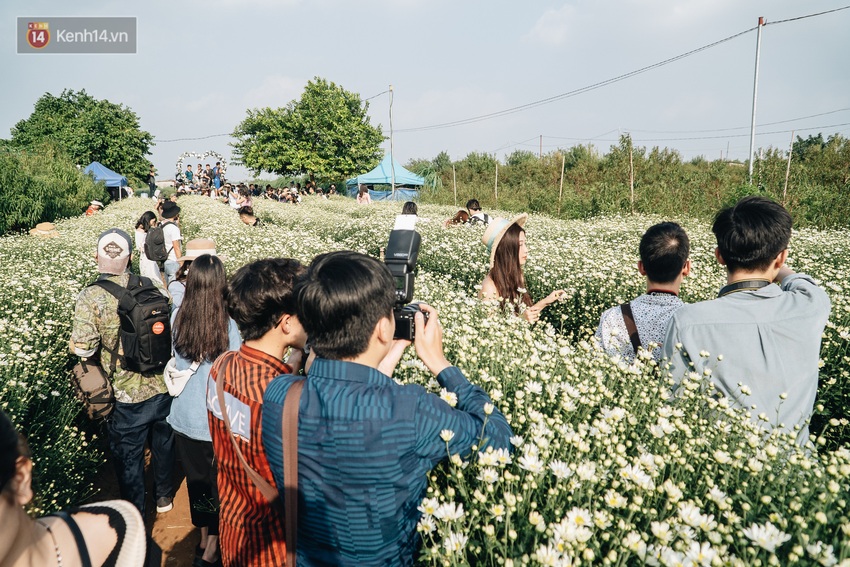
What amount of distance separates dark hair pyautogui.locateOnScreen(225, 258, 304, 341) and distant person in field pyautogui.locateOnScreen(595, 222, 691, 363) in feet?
5.82

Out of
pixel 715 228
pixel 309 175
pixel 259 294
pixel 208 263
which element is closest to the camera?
pixel 259 294

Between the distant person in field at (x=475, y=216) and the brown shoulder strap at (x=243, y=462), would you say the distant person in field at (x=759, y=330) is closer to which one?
the brown shoulder strap at (x=243, y=462)

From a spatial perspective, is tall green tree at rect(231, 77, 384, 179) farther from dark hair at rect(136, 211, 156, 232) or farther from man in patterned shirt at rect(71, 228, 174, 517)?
man in patterned shirt at rect(71, 228, 174, 517)

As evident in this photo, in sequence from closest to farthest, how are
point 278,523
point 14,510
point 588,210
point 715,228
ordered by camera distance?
point 14,510
point 278,523
point 715,228
point 588,210

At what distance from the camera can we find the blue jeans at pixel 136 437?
399 cm

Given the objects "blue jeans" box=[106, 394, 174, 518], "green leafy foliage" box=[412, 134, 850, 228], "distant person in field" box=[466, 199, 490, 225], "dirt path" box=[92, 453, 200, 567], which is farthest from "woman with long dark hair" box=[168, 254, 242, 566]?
"green leafy foliage" box=[412, 134, 850, 228]

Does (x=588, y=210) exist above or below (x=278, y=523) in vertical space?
above

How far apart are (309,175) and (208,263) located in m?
49.9

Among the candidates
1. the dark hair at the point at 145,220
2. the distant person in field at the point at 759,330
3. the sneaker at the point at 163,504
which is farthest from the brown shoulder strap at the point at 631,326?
the dark hair at the point at 145,220

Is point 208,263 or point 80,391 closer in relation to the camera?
point 208,263

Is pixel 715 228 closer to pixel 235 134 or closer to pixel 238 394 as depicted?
pixel 238 394

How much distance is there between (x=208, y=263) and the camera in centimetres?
335

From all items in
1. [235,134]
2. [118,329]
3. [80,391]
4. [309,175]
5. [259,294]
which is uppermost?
[235,134]

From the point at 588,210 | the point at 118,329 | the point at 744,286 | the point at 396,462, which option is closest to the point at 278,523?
the point at 396,462
